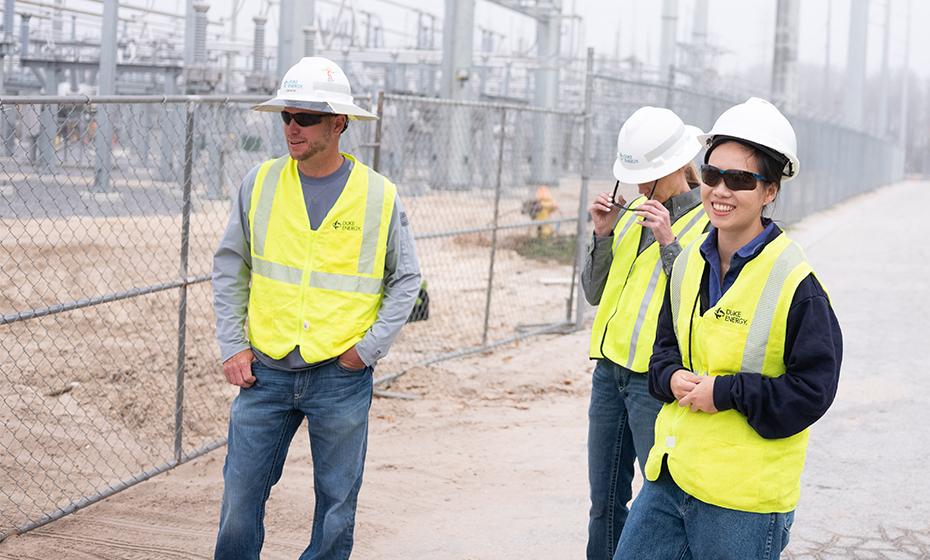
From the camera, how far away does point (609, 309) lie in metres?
4.30

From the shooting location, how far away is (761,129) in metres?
3.10

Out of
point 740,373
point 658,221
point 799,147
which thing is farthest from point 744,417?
point 799,147

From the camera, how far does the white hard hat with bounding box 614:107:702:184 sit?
4.27 metres

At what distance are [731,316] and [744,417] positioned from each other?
0.26 meters

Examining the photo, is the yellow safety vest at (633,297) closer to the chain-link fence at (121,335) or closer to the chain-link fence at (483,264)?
the chain-link fence at (121,335)

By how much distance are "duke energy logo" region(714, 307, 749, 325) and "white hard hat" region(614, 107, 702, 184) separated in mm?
1241

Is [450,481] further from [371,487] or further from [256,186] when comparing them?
[256,186]

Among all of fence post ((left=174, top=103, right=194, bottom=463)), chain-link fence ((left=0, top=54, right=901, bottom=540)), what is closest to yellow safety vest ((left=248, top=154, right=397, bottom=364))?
chain-link fence ((left=0, top=54, right=901, bottom=540))

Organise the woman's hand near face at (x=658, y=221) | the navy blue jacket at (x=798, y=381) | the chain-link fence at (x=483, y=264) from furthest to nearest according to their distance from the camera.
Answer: the chain-link fence at (x=483, y=264) < the woman's hand near face at (x=658, y=221) < the navy blue jacket at (x=798, y=381)

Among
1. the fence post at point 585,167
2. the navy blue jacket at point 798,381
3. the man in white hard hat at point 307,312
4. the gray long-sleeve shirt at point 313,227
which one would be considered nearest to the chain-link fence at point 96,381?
the gray long-sleeve shirt at point 313,227

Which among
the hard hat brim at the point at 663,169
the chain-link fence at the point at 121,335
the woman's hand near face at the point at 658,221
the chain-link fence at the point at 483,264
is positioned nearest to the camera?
the woman's hand near face at the point at 658,221

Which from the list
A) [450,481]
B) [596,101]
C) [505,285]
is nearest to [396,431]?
[450,481]

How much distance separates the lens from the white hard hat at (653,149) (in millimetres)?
4273

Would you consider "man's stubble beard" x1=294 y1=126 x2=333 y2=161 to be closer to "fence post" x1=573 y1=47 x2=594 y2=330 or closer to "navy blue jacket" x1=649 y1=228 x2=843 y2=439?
"navy blue jacket" x1=649 y1=228 x2=843 y2=439
